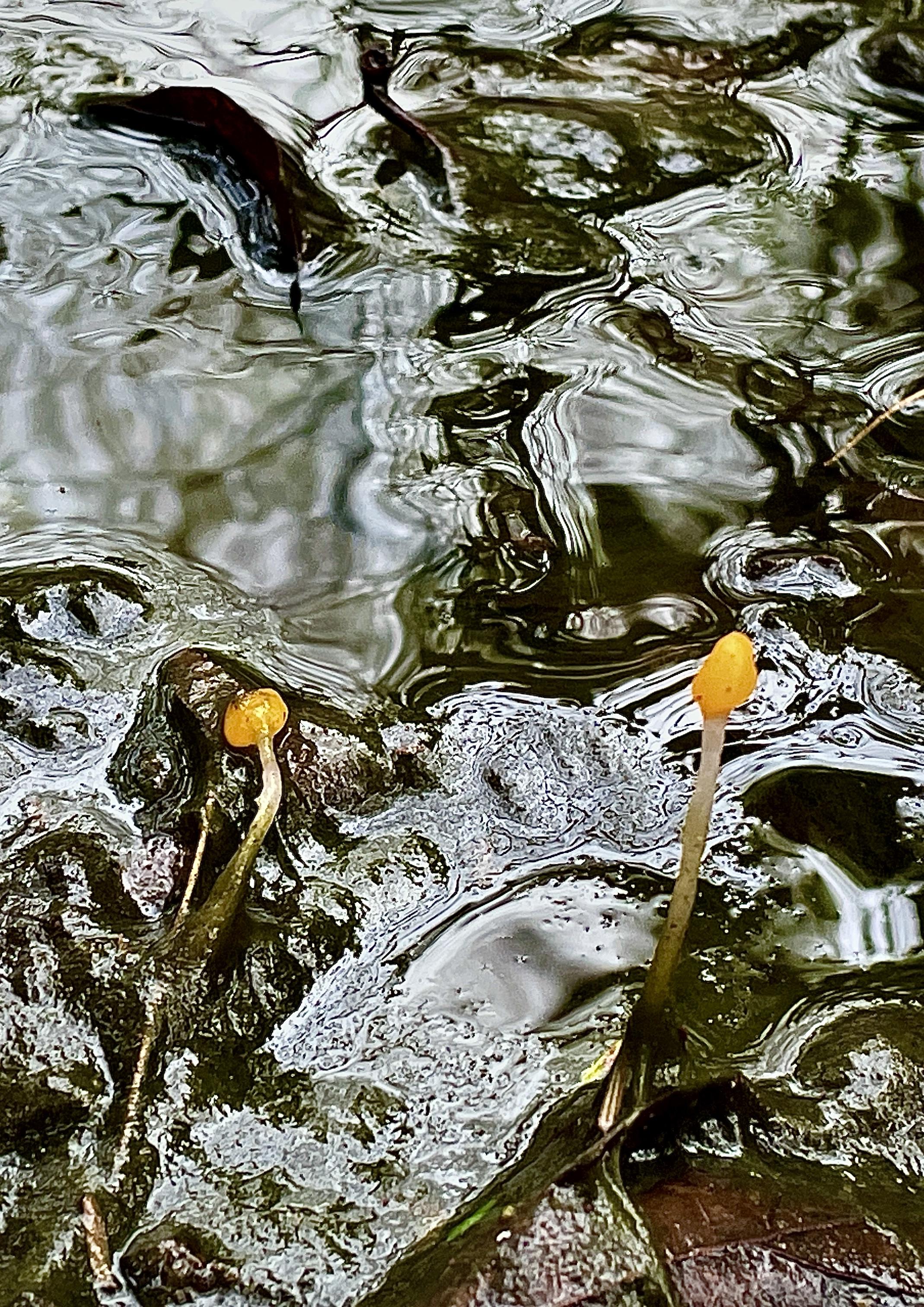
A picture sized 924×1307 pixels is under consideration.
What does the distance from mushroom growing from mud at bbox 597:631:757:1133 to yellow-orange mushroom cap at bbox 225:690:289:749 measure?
1.44 feet

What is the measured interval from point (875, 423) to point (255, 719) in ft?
3.67

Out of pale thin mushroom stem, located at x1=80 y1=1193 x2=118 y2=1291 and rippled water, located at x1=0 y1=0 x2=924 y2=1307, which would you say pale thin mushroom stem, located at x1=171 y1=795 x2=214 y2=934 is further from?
pale thin mushroom stem, located at x1=80 y1=1193 x2=118 y2=1291

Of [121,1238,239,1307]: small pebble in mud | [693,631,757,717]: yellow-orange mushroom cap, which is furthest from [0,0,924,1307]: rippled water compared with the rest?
[693,631,757,717]: yellow-orange mushroom cap

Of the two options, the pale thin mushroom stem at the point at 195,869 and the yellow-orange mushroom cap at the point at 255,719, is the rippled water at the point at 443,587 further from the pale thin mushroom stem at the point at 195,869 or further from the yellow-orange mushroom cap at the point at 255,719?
the yellow-orange mushroom cap at the point at 255,719

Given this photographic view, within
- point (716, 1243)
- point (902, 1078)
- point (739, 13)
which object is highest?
point (739, 13)

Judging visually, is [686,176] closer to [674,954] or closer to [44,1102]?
[674,954]

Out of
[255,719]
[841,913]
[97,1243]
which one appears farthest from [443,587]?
[97,1243]

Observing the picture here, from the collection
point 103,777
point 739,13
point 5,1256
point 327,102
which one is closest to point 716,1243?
point 5,1256

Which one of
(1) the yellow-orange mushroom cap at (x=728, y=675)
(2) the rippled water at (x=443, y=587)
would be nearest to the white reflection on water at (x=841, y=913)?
(2) the rippled water at (x=443, y=587)

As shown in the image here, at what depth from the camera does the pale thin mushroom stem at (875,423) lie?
1.86 meters

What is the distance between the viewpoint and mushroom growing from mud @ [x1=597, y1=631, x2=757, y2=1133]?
38.4 inches

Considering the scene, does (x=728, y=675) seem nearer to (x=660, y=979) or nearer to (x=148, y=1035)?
(x=660, y=979)

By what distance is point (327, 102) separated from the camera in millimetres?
2457

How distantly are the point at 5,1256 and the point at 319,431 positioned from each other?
1.18 m
